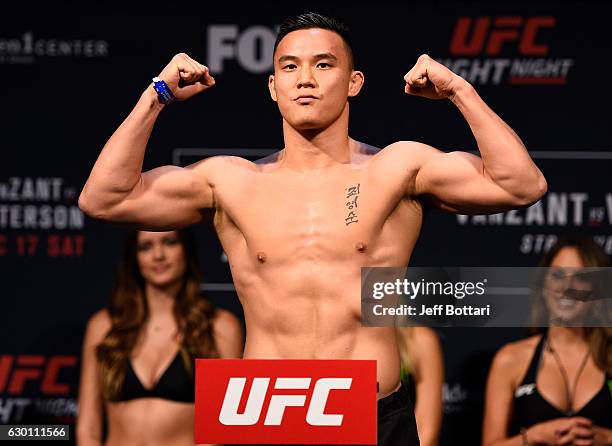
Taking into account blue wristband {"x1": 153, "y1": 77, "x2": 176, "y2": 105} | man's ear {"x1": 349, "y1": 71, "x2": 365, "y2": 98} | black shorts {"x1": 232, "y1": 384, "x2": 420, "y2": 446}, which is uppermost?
man's ear {"x1": 349, "y1": 71, "x2": 365, "y2": 98}

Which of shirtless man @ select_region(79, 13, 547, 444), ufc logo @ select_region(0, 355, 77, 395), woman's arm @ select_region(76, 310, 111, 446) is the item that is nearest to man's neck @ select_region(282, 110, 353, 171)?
shirtless man @ select_region(79, 13, 547, 444)

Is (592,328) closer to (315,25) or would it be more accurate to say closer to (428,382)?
(428,382)

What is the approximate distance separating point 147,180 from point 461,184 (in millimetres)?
721

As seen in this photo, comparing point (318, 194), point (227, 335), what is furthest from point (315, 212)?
point (227, 335)

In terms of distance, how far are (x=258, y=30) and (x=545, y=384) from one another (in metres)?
1.57

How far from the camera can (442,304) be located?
9.86ft

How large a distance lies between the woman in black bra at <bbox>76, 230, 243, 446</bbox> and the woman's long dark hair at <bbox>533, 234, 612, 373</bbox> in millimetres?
945

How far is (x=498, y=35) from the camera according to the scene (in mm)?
4367

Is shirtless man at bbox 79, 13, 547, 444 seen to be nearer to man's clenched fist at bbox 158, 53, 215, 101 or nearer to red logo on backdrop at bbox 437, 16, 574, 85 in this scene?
man's clenched fist at bbox 158, 53, 215, 101

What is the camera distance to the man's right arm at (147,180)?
9.37 ft

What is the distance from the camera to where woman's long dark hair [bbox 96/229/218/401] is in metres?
3.94

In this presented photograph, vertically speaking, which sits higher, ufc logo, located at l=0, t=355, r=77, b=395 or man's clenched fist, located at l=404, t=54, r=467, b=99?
man's clenched fist, located at l=404, t=54, r=467, b=99

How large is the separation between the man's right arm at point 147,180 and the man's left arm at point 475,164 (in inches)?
19.3

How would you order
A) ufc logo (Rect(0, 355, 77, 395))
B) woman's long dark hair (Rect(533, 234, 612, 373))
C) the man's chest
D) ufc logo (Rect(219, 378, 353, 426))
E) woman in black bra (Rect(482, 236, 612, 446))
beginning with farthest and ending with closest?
ufc logo (Rect(0, 355, 77, 395))
woman's long dark hair (Rect(533, 234, 612, 373))
woman in black bra (Rect(482, 236, 612, 446))
the man's chest
ufc logo (Rect(219, 378, 353, 426))
